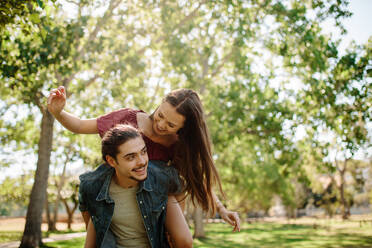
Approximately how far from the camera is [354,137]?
47.3 feet

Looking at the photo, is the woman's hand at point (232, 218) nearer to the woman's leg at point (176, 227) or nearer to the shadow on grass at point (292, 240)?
the woman's leg at point (176, 227)

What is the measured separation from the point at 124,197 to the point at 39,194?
11.3 meters

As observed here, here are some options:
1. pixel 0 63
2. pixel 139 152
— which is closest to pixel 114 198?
pixel 139 152

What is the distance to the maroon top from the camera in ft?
13.2

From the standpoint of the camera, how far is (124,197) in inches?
137

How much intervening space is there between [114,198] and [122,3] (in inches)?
480

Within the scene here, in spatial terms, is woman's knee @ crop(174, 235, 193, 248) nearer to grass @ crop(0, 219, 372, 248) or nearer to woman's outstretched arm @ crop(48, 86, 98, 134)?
woman's outstretched arm @ crop(48, 86, 98, 134)

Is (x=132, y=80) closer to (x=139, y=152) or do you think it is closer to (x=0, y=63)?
(x=0, y=63)

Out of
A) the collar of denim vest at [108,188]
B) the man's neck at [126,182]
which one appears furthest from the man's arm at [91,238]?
the man's neck at [126,182]

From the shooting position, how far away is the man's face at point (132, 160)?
335 centimetres

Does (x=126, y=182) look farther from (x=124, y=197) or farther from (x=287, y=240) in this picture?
(x=287, y=240)

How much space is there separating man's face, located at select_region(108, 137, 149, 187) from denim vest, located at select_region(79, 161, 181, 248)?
0.42 ft

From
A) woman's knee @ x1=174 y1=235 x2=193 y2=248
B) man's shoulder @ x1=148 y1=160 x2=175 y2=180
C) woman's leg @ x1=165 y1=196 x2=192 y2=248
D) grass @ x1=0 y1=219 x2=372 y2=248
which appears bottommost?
grass @ x1=0 y1=219 x2=372 y2=248

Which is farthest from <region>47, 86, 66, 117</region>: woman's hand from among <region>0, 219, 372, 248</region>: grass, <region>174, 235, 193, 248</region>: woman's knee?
<region>0, 219, 372, 248</region>: grass
